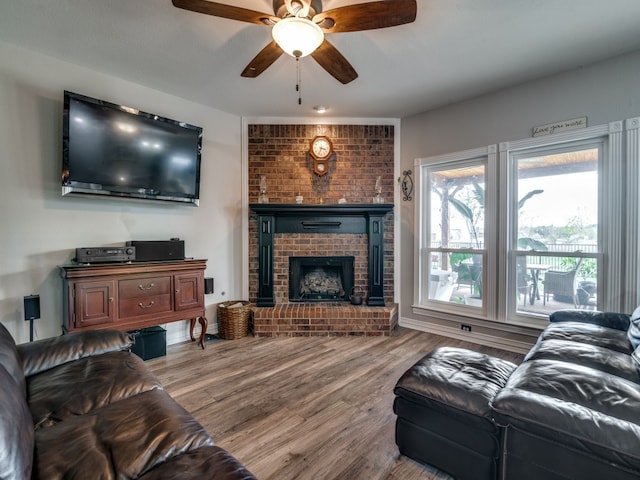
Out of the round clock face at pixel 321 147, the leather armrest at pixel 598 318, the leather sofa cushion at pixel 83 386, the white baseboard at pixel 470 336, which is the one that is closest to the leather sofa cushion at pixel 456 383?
the leather armrest at pixel 598 318

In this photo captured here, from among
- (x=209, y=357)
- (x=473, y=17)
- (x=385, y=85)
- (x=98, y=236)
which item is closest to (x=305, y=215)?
(x=385, y=85)

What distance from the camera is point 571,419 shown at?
3.70 feet

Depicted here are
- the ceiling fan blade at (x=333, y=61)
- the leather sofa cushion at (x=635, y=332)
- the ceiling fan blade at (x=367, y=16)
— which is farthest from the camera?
the ceiling fan blade at (x=333, y=61)

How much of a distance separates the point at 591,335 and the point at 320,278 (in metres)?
2.77

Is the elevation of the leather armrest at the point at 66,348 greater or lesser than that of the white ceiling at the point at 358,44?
lesser

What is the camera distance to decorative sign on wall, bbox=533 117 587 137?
2709mm

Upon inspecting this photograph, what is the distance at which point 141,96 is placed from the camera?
3.07 m

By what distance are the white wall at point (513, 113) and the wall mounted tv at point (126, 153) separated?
106 inches

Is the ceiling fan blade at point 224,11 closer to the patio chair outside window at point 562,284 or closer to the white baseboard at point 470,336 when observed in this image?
the patio chair outside window at point 562,284

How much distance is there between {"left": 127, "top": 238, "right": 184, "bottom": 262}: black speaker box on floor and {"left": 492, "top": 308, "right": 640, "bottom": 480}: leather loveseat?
113 inches

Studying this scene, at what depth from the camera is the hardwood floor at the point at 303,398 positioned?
1.60 meters

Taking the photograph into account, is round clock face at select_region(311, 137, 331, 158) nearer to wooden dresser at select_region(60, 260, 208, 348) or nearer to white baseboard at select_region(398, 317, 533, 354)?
wooden dresser at select_region(60, 260, 208, 348)

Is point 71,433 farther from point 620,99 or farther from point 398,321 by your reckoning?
point 620,99

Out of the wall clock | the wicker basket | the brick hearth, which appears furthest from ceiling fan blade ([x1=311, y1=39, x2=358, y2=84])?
the wicker basket
